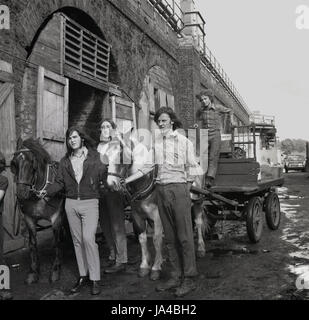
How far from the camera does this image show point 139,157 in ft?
16.2

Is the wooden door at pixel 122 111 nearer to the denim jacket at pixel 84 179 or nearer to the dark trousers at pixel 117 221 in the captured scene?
the dark trousers at pixel 117 221

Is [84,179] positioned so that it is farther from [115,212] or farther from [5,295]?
[5,295]

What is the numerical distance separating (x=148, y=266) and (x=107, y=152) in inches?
59.7

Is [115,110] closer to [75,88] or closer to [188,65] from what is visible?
[75,88]

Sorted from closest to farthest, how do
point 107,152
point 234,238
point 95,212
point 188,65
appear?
1. point 95,212
2. point 107,152
3. point 234,238
4. point 188,65

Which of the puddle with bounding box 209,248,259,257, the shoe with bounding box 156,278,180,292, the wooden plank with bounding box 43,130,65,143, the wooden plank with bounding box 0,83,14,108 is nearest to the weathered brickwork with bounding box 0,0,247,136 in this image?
the wooden plank with bounding box 43,130,65,143

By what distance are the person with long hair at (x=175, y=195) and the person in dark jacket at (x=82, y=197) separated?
475 mm

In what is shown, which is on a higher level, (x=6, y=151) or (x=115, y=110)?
(x=115, y=110)

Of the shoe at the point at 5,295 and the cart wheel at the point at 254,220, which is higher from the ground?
the cart wheel at the point at 254,220

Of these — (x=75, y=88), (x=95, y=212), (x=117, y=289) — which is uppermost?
(x=75, y=88)

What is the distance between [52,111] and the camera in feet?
25.3

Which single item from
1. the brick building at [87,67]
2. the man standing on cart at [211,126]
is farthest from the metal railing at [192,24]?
the man standing on cart at [211,126]

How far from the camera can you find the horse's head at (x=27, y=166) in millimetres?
4461
